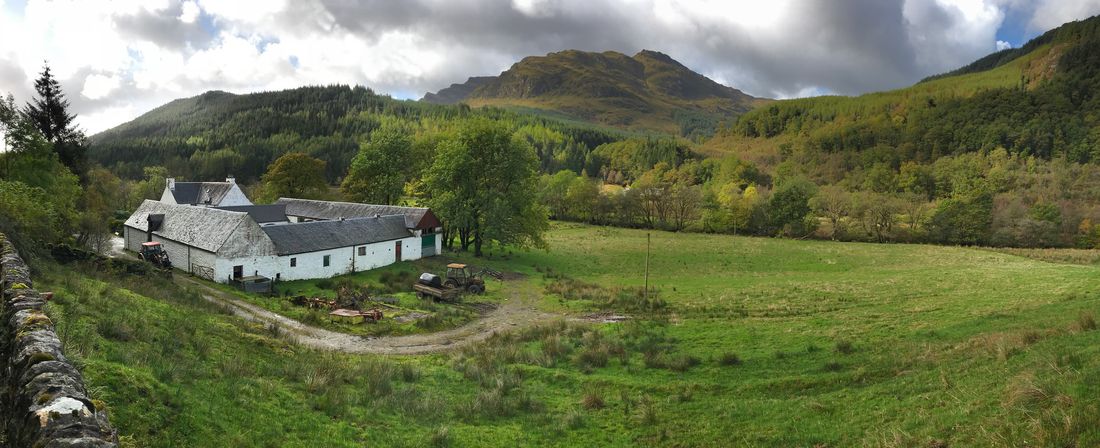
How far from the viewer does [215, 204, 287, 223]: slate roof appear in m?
52.1

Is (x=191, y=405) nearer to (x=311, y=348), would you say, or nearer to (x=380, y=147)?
(x=311, y=348)

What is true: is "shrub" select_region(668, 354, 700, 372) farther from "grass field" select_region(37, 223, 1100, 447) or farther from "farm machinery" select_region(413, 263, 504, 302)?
"farm machinery" select_region(413, 263, 504, 302)

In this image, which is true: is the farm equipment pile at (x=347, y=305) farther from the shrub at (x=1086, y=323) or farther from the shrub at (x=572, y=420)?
the shrub at (x=1086, y=323)

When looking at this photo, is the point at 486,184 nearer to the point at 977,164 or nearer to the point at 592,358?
the point at 592,358

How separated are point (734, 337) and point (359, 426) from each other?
14560 mm

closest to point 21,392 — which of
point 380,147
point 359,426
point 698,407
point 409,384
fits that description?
point 359,426

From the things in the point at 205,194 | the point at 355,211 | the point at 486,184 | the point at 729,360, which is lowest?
the point at 729,360

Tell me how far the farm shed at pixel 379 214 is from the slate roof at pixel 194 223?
13.5 m

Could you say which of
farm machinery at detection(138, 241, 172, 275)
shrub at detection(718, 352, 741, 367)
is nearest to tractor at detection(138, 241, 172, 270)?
farm machinery at detection(138, 241, 172, 275)

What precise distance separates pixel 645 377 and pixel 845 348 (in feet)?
21.5

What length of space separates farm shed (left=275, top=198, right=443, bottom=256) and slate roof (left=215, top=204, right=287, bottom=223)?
1920 mm

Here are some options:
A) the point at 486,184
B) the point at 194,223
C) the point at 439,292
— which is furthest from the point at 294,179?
the point at 439,292

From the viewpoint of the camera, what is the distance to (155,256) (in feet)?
122

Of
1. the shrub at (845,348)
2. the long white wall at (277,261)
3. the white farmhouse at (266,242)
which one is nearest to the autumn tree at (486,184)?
the white farmhouse at (266,242)
